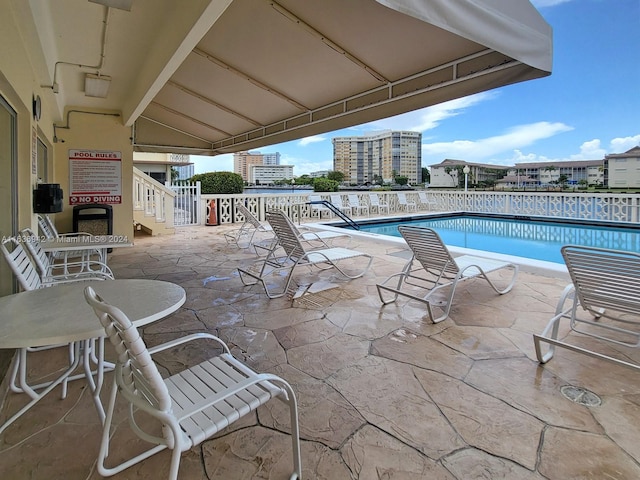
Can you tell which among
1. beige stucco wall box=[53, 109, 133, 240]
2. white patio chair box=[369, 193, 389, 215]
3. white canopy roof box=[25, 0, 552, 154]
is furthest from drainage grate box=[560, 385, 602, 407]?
white patio chair box=[369, 193, 389, 215]

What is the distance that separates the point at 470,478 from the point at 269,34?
4.41 metres

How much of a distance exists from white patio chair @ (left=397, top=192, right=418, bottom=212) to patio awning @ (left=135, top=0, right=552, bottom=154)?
7701mm

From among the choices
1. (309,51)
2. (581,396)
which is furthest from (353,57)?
(581,396)

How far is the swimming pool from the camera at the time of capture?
890cm

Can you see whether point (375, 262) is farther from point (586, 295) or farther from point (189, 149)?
point (189, 149)

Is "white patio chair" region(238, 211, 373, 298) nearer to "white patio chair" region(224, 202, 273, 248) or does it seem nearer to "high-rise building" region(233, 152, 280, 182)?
"white patio chair" region(224, 202, 273, 248)

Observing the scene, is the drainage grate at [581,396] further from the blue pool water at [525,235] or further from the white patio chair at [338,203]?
the white patio chair at [338,203]

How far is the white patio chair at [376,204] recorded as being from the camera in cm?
1371

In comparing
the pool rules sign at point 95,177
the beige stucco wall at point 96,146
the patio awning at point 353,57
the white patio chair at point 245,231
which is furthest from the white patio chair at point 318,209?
the pool rules sign at point 95,177

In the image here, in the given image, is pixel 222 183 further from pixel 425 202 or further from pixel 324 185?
pixel 425 202

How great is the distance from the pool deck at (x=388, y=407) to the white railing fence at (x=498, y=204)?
314 inches

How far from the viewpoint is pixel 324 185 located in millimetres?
16859

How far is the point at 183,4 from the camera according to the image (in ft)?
9.98

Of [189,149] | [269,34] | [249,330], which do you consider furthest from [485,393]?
[189,149]
